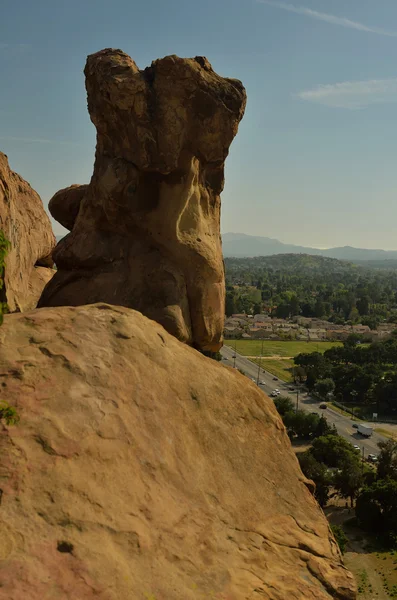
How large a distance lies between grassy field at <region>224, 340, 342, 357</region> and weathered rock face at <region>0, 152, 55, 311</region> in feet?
276

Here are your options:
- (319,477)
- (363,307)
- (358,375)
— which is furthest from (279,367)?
(363,307)

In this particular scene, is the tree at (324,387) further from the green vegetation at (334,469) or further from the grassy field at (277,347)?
the grassy field at (277,347)

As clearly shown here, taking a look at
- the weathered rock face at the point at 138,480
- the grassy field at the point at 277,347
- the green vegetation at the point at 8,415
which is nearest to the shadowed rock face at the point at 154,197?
the weathered rock face at the point at 138,480

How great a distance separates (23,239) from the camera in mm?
12336

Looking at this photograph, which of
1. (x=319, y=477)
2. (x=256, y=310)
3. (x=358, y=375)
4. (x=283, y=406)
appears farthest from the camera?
(x=256, y=310)

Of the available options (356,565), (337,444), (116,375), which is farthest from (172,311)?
(337,444)

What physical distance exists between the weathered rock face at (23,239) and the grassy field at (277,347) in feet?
276

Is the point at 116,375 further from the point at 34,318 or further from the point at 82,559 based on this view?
the point at 82,559

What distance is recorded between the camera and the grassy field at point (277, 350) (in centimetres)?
8675

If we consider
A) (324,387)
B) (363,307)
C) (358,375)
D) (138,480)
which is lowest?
(324,387)

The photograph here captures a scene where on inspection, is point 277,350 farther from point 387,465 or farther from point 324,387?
point 387,465

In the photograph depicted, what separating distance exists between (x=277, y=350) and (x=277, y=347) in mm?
3232

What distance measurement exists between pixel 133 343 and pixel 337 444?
40.5 meters

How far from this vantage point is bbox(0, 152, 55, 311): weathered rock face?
10.4 m
